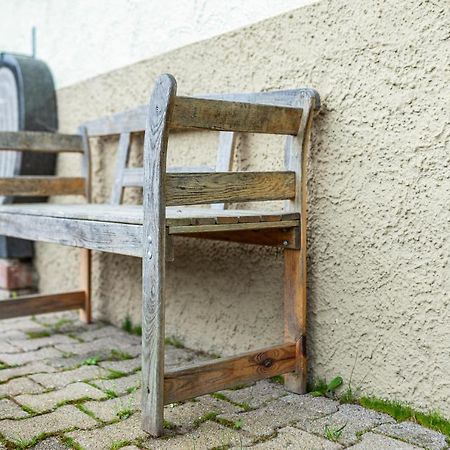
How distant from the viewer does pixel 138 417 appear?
232 centimetres

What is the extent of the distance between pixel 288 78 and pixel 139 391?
1.39 meters

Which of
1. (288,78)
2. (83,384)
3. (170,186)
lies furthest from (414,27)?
(83,384)

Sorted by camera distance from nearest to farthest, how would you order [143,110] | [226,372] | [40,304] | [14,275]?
[226,372]
[143,110]
[40,304]
[14,275]

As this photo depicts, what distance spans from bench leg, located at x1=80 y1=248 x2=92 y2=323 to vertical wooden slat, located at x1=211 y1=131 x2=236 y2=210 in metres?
1.14

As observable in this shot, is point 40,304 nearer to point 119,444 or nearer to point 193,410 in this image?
point 193,410

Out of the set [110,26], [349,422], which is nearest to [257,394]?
[349,422]

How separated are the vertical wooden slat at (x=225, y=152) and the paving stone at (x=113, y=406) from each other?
35.2 inches

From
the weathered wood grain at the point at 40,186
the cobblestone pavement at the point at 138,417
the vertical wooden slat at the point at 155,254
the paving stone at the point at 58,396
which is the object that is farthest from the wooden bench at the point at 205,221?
the paving stone at the point at 58,396

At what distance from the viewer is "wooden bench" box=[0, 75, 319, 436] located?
2.13 m

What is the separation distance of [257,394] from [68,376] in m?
0.82

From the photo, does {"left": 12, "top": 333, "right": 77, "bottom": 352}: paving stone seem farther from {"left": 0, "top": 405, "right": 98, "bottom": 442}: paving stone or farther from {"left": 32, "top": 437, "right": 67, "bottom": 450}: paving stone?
{"left": 32, "top": 437, "right": 67, "bottom": 450}: paving stone

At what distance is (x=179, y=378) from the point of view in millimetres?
2199

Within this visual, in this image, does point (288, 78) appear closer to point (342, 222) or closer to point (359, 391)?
point (342, 222)

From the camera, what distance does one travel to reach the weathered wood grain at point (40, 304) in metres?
3.57
